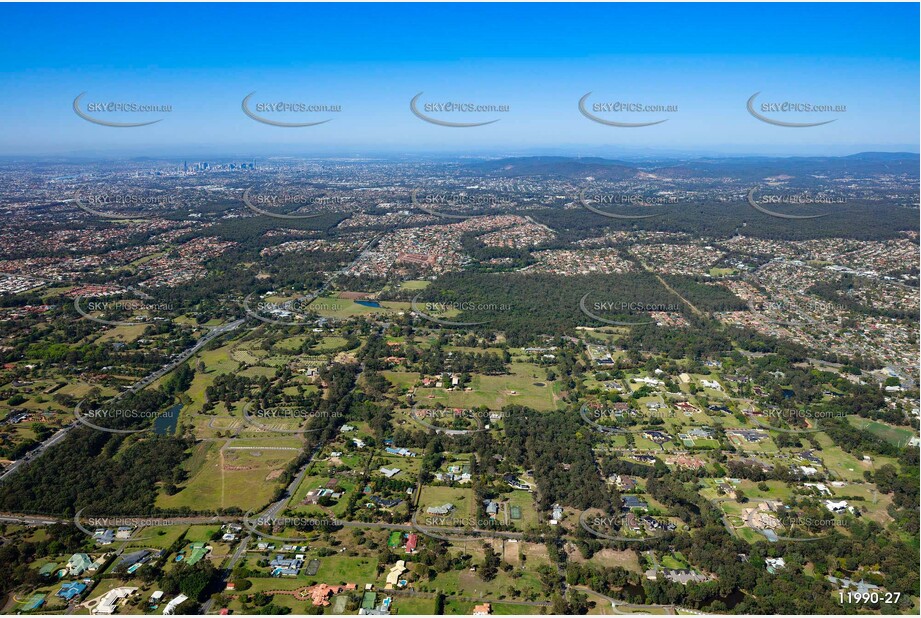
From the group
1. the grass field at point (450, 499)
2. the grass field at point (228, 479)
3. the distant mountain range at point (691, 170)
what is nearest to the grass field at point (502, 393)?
the grass field at point (450, 499)

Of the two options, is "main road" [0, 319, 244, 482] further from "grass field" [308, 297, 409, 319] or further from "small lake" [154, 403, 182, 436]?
"grass field" [308, 297, 409, 319]

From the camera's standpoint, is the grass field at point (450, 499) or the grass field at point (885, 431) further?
the grass field at point (885, 431)

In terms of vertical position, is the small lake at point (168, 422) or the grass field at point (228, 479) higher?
the small lake at point (168, 422)

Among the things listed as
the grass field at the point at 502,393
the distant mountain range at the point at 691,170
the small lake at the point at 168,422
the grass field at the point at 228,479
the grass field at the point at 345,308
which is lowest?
the grass field at the point at 228,479

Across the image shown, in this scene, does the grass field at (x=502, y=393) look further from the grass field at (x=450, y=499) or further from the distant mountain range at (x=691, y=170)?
the distant mountain range at (x=691, y=170)

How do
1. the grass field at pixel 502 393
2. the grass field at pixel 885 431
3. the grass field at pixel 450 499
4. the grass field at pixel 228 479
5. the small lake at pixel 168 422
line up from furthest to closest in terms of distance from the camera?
the grass field at pixel 502 393 < the small lake at pixel 168 422 < the grass field at pixel 885 431 < the grass field at pixel 228 479 < the grass field at pixel 450 499

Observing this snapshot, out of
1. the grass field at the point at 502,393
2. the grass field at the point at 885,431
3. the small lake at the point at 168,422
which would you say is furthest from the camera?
the grass field at the point at 502,393

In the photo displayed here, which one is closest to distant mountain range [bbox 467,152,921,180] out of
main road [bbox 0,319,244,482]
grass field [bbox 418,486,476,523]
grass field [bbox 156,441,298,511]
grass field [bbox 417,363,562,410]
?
grass field [bbox 417,363,562,410]

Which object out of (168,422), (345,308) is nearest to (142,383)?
(168,422)
